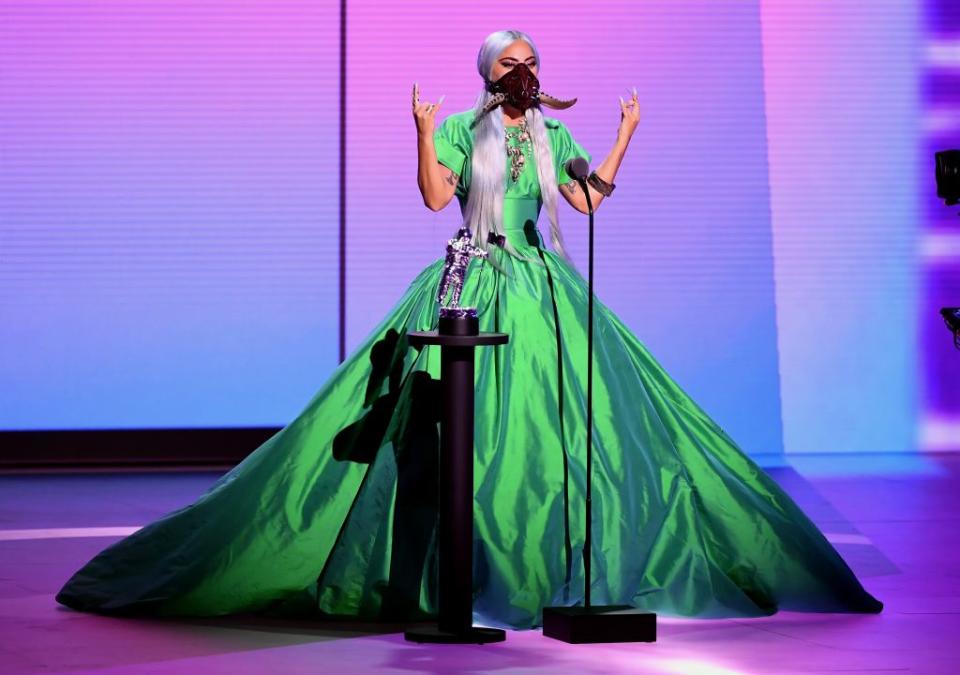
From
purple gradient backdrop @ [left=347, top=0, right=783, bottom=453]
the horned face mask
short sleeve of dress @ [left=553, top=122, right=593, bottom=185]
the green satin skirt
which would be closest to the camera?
the green satin skirt

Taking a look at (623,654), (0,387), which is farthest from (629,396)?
Answer: (0,387)

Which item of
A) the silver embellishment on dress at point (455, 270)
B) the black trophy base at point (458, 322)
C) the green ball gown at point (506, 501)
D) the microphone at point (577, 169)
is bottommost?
the green ball gown at point (506, 501)

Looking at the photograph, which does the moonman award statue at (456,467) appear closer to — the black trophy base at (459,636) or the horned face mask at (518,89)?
the black trophy base at (459,636)

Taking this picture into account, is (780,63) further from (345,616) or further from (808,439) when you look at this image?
(345,616)

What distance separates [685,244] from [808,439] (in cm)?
104

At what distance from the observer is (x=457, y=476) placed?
10.3 ft

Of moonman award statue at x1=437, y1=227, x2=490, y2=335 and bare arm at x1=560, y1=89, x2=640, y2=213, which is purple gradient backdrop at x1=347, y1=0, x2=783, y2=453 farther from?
moonman award statue at x1=437, y1=227, x2=490, y2=335

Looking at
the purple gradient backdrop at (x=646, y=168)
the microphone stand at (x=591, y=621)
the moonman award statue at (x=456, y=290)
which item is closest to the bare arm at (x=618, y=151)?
the moonman award statue at (x=456, y=290)

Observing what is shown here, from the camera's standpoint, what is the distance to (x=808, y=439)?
6.95m

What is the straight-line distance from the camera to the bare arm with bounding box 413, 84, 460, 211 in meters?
3.61

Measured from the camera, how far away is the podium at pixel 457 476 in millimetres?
3131

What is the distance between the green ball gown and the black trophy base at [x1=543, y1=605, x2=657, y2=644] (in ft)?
0.48

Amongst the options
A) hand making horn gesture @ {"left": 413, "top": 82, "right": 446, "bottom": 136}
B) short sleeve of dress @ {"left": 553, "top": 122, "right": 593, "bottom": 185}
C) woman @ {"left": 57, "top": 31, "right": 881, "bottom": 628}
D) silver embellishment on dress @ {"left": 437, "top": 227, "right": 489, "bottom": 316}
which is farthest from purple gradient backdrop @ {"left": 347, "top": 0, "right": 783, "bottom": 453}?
silver embellishment on dress @ {"left": 437, "top": 227, "right": 489, "bottom": 316}

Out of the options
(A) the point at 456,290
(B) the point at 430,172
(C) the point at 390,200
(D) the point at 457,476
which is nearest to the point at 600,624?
(D) the point at 457,476
